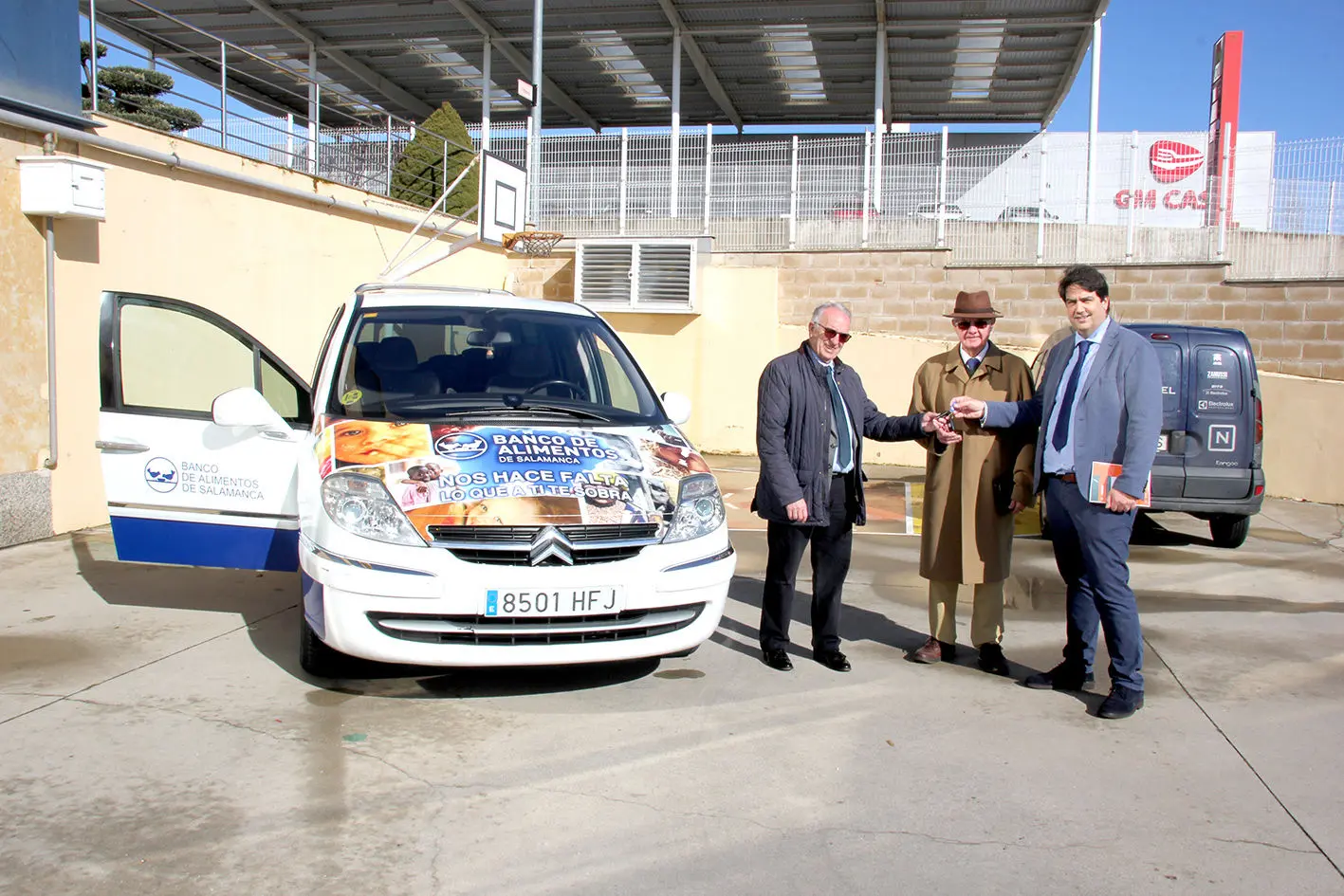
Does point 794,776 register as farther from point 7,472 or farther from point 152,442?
point 7,472

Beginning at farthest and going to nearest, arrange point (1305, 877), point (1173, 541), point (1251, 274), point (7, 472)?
point (1251, 274) < point (1173, 541) < point (7, 472) < point (1305, 877)

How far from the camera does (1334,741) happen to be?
433 cm

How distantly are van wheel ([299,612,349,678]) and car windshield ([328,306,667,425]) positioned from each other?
96 centimetres

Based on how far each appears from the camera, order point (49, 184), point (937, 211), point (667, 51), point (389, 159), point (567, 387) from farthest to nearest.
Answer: point (667, 51) → point (937, 211) → point (389, 159) → point (49, 184) → point (567, 387)

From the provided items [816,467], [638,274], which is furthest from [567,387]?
[638,274]

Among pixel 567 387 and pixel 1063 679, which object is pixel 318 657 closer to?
pixel 567 387

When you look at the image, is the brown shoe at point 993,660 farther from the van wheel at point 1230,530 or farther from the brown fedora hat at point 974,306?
the van wheel at point 1230,530

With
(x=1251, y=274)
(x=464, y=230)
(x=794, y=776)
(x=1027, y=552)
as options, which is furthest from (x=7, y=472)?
(x=1251, y=274)

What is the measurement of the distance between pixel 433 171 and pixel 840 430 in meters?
11.6

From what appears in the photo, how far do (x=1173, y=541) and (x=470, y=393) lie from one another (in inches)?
262

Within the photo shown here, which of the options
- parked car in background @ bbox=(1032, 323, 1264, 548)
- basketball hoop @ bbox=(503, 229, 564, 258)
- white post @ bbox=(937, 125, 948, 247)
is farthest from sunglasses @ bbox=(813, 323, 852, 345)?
basketball hoop @ bbox=(503, 229, 564, 258)

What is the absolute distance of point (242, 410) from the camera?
16.2 feet

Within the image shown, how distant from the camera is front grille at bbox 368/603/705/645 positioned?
4129 mm

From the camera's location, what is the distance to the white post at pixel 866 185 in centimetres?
1470
